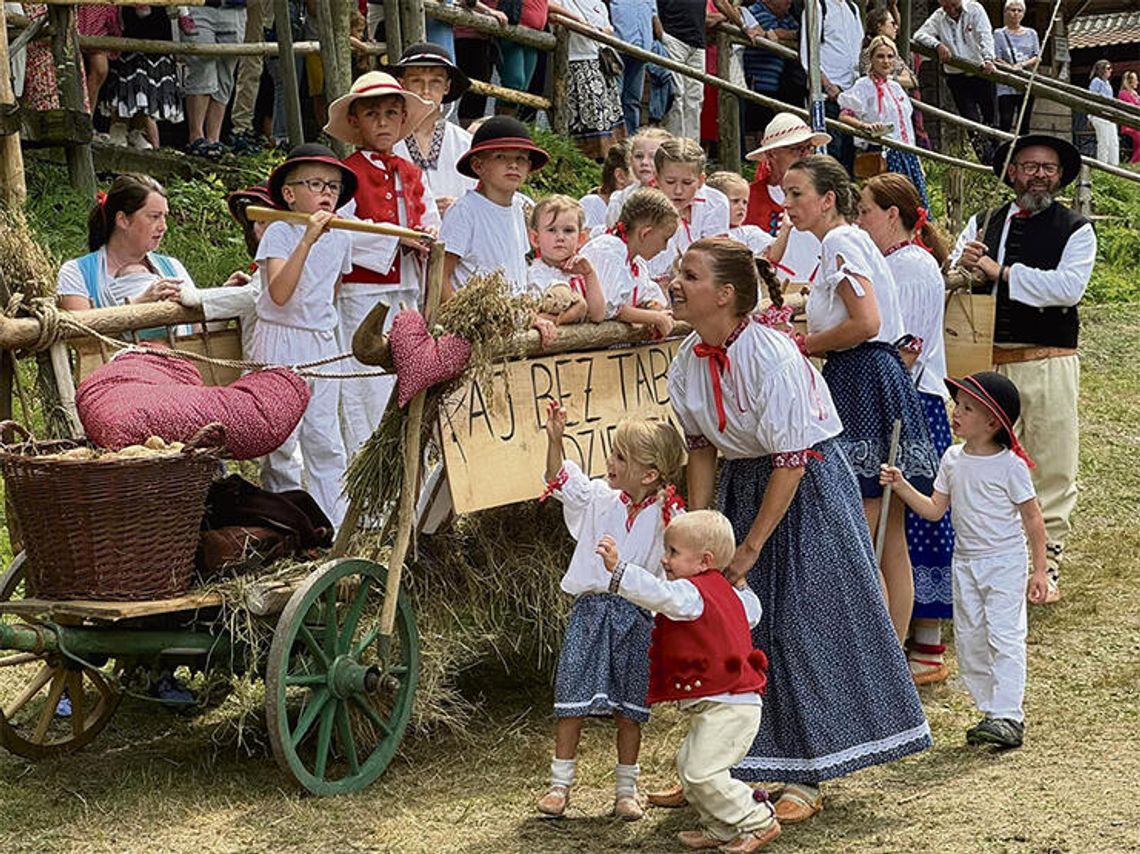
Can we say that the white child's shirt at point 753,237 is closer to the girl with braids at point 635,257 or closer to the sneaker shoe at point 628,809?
the girl with braids at point 635,257

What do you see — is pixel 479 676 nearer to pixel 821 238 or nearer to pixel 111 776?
pixel 111 776

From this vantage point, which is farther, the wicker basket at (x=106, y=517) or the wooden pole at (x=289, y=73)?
the wooden pole at (x=289, y=73)

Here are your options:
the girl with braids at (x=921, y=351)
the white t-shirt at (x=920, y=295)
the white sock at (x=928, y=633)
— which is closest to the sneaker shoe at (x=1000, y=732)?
the girl with braids at (x=921, y=351)

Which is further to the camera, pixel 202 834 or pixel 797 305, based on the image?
pixel 797 305

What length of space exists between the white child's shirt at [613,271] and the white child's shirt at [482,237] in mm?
379

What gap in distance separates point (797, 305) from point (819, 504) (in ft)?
6.50

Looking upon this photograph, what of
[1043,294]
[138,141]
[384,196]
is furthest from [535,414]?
[138,141]

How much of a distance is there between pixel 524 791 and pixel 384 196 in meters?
2.46

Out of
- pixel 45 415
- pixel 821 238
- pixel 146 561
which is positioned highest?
pixel 821 238

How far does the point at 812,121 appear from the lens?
11.8 metres

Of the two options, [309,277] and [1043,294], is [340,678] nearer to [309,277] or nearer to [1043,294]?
[309,277]

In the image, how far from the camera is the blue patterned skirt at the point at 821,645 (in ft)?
18.7

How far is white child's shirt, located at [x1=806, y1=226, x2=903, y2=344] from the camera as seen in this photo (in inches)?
261

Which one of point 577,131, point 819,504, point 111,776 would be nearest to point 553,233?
point 819,504
